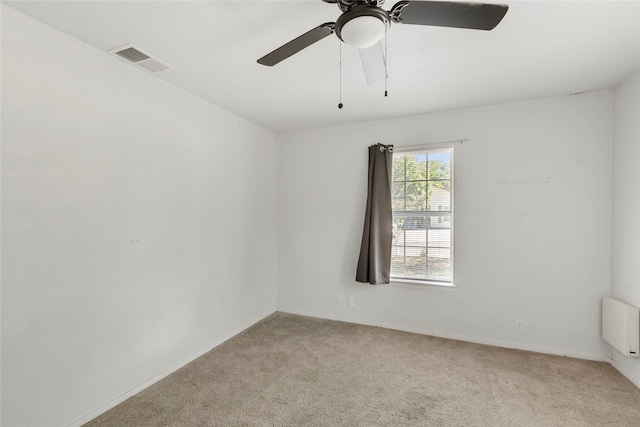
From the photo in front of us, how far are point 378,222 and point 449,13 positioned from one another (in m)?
2.39

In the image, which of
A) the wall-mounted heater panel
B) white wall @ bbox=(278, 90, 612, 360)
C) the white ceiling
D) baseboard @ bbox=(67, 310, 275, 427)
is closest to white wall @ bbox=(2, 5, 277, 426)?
baseboard @ bbox=(67, 310, 275, 427)

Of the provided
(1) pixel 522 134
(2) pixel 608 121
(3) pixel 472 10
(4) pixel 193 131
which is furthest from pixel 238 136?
(2) pixel 608 121

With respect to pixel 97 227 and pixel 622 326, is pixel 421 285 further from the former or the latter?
pixel 97 227

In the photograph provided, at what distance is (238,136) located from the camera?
3.31 metres

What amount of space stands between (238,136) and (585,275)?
3.78m

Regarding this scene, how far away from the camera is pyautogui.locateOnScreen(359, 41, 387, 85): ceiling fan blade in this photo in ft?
4.93

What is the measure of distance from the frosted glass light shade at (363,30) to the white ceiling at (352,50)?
0.49m

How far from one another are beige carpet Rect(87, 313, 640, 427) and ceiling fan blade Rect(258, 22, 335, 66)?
2.22 metres

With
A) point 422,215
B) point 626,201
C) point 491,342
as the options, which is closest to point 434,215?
point 422,215

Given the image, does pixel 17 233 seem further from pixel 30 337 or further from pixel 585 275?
pixel 585 275

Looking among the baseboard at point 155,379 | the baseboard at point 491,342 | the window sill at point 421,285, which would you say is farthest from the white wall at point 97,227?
the window sill at point 421,285

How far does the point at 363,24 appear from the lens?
1.17 meters

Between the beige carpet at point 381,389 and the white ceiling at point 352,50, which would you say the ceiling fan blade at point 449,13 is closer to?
the white ceiling at point 352,50

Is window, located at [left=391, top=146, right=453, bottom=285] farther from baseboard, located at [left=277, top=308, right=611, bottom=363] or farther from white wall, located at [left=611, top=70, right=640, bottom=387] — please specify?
white wall, located at [left=611, top=70, right=640, bottom=387]
